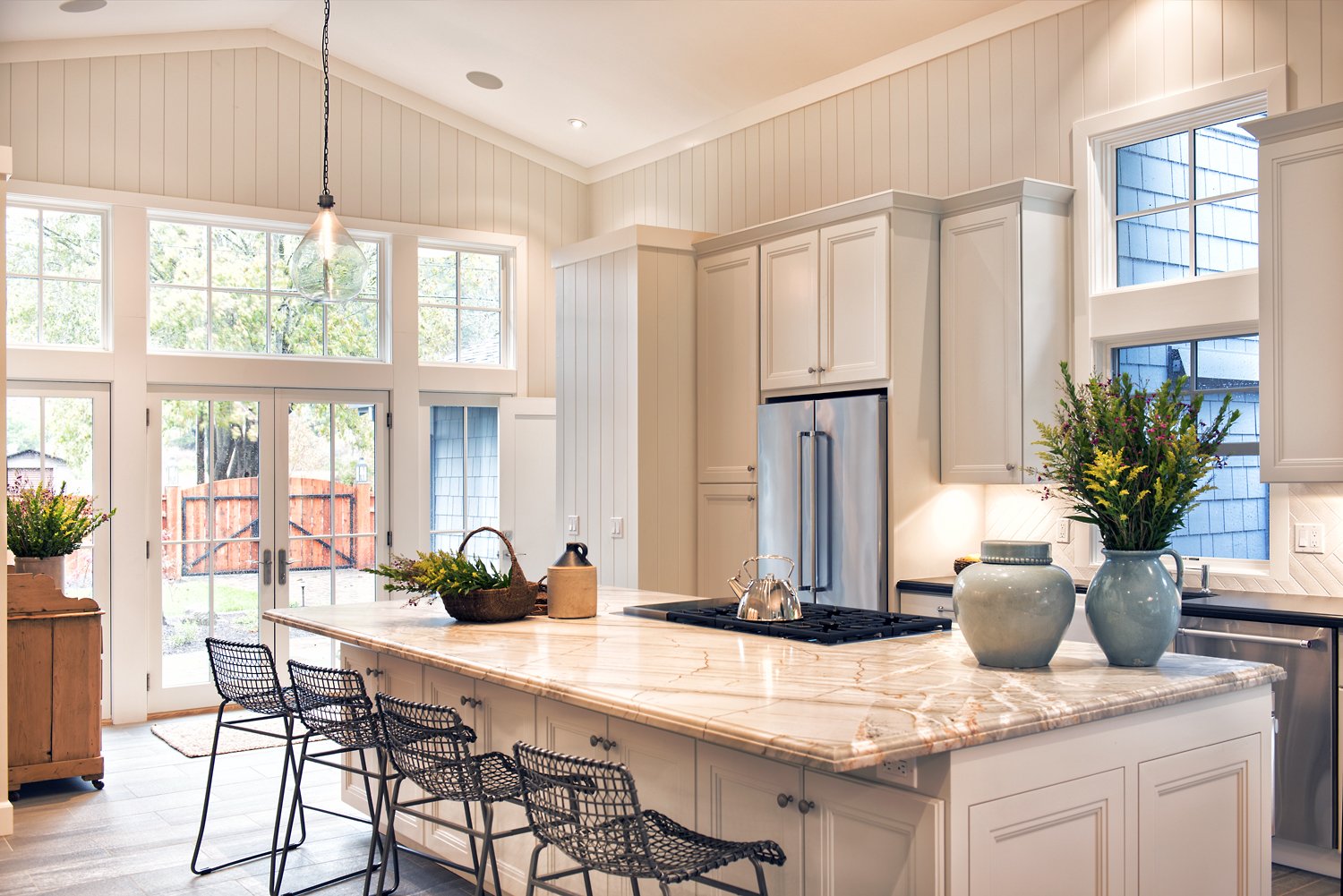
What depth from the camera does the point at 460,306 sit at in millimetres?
7395

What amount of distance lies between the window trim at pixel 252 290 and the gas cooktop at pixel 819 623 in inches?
156

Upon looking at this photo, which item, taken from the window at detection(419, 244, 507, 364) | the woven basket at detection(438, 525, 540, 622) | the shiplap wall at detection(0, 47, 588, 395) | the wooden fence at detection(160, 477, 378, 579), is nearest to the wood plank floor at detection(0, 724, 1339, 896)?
the woven basket at detection(438, 525, 540, 622)

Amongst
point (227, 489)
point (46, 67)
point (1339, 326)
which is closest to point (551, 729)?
point (1339, 326)

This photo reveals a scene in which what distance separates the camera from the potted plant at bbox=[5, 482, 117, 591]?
16.6ft

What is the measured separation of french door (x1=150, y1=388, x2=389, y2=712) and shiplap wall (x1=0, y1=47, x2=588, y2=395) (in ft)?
3.98

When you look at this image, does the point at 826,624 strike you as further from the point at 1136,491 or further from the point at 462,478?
the point at 462,478

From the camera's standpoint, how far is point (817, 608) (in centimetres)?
354

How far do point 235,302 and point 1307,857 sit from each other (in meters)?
6.04

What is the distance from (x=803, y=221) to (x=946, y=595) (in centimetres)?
189

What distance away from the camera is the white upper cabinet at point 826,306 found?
15.9 ft

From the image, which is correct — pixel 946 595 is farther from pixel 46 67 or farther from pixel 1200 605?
pixel 46 67

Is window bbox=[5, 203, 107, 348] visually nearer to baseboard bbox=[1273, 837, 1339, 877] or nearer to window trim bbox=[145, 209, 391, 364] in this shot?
window trim bbox=[145, 209, 391, 364]

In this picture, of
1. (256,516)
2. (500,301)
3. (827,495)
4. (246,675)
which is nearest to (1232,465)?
(827,495)

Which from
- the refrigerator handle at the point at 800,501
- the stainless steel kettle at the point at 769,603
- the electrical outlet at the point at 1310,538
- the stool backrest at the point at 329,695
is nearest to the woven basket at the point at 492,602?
the stool backrest at the point at 329,695
